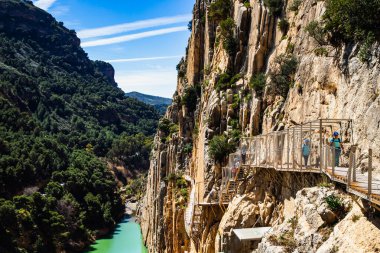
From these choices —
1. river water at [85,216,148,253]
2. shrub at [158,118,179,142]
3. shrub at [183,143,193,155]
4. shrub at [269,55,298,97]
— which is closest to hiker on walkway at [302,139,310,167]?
shrub at [269,55,298,97]

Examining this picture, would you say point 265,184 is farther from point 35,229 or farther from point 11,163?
point 11,163

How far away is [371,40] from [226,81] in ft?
58.8

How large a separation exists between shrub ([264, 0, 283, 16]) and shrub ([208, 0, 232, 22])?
11.1 metres

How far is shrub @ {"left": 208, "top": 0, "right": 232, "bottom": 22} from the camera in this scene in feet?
122

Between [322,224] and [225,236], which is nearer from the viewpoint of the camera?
[322,224]

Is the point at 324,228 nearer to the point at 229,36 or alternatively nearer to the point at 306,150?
the point at 306,150

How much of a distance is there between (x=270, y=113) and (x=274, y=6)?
26.2 feet

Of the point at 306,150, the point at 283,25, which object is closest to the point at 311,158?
the point at 306,150

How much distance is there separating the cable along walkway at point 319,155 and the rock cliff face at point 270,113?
20.4 inches

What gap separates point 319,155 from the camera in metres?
12.2

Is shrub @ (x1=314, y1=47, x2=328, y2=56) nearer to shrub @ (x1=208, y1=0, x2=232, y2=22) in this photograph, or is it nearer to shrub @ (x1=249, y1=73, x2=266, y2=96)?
shrub @ (x1=249, y1=73, x2=266, y2=96)

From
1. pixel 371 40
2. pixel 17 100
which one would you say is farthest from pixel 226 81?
pixel 17 100

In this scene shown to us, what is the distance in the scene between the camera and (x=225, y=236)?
64.4ft

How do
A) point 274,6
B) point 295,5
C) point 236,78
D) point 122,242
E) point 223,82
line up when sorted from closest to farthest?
point 295,5 < point 274,6 < point 236,78 < point 223,82 < point 122,242
